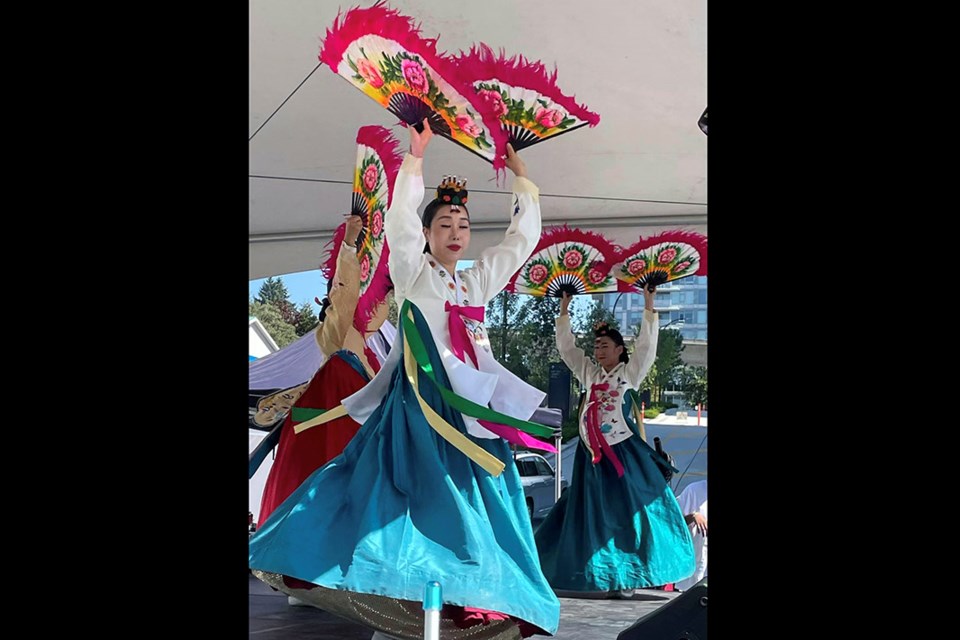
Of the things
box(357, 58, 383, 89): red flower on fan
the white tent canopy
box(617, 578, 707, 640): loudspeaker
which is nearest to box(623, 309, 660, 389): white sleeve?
the white tent canopy

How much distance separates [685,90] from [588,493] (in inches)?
88.0

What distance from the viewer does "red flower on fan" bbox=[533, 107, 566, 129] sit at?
3.19 meters

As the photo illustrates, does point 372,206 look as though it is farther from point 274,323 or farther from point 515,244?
point 274,323

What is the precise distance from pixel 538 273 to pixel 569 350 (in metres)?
0.47

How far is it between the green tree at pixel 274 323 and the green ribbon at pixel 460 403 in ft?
13.0

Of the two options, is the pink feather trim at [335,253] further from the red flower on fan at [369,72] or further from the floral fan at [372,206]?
the red flower on fan at [369,72]

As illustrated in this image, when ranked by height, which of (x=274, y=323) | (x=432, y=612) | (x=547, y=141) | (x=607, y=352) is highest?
(x=547, y=141)

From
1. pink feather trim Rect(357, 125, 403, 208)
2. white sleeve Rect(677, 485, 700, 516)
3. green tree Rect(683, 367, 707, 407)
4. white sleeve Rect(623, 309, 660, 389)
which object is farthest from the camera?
white sleeve Rect(677, 485, 700, 516)

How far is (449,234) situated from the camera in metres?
3.25

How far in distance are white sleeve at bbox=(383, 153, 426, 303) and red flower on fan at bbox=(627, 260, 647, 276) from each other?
108 inches

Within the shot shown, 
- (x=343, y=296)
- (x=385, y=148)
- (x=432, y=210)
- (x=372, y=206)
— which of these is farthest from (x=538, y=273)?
(x=432, y=210)

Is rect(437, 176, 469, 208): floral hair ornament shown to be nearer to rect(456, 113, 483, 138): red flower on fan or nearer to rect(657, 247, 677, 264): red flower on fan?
rect(456, 113, 483, 138): red flower on fan
